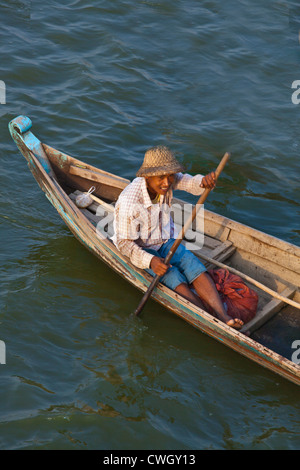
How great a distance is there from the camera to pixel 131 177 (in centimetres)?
741

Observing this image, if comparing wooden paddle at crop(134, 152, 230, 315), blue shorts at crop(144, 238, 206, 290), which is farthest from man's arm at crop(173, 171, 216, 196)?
blue shorts at crop(144, 238, 206, 290)

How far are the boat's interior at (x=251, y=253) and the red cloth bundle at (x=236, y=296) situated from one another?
0.10 meters

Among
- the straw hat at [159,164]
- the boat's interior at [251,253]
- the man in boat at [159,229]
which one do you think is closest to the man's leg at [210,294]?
the man in boat at [159,229]

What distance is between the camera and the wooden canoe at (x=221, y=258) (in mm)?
4816

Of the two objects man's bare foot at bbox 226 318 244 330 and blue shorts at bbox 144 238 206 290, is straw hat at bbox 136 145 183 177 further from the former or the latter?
man's bare foot at bbox 226 318 244 330

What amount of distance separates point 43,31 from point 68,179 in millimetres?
4659

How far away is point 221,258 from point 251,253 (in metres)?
0.31

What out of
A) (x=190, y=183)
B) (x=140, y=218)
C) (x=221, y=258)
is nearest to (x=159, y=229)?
(x=140, y=218)

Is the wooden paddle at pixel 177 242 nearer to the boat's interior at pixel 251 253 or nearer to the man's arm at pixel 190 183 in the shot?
the man's arm at pixel 190 183

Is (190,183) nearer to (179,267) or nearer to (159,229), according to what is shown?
(159,229)

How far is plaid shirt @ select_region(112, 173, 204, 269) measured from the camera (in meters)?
4.84

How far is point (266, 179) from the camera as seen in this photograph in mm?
7652
